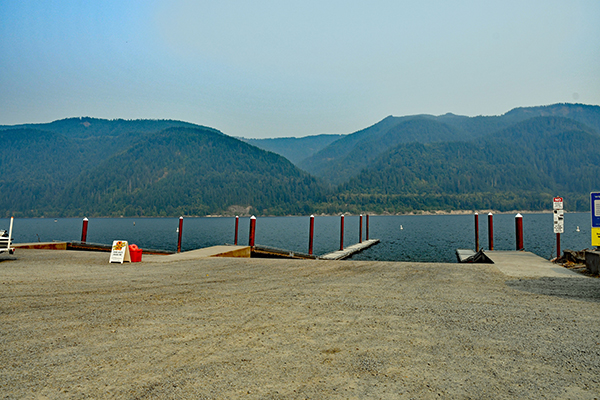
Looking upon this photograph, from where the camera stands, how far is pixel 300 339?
17.2 ft

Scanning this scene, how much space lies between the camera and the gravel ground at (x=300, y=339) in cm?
372

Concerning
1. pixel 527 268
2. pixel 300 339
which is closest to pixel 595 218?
pixel 527 268

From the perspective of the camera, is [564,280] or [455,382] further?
[564,280]

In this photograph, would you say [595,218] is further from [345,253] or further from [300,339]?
[345,253]

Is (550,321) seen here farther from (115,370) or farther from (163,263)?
(163,263)

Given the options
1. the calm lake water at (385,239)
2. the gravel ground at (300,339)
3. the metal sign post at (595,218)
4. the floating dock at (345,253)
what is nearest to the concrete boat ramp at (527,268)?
the gravel ground at (300,339)

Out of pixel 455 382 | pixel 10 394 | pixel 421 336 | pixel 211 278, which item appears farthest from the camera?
pixel 211 278

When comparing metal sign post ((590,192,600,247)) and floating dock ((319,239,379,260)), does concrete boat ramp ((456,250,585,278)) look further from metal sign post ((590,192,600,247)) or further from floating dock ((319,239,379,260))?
floating dock ((319,239,379,260))

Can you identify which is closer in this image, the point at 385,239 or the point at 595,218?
the point at 595,218

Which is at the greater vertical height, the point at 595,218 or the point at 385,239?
the point at 595,218

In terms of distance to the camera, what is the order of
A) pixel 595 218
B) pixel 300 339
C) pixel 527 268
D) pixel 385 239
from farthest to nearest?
pixel 385 239
pixel 595 218
pixel 527 268
pixel 300 339

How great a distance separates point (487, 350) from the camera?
475 centimetres

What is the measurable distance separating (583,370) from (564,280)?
7.45 meters

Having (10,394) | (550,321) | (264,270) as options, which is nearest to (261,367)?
(10,394)
